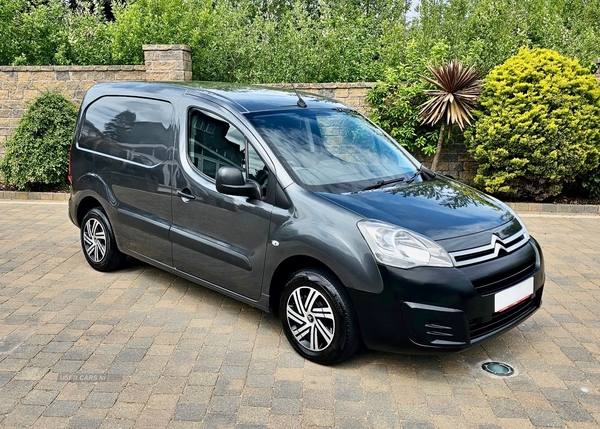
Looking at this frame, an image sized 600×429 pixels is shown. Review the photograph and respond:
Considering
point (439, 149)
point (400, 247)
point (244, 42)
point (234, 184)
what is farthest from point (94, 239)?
point (244, 42)

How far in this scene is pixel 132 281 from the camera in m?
5.67

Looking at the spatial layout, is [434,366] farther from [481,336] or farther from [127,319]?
[127,319]

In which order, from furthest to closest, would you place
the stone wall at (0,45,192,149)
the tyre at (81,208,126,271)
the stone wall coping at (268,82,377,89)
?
the stone wall at (0,45,192,149), the stone wall coping at (268,82,377,89), the tyre at (81,208,126,271)

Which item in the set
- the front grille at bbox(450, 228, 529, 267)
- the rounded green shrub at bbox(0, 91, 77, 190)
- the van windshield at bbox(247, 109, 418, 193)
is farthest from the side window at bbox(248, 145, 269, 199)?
the rounded green shrub at bbox(0, 91, 77, 190)

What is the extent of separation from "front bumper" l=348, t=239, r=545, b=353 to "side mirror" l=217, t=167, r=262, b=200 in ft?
3.49

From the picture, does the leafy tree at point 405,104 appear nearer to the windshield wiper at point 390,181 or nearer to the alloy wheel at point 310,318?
the windshield wiper at point 390,181

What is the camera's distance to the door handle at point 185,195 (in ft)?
15.3

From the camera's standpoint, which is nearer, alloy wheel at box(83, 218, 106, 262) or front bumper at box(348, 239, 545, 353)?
front bumper at box(348, 239, 545, 353)

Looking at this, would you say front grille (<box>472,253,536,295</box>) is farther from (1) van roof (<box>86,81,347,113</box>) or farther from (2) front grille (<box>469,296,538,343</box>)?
(1) van roof (<box>86,81,347,113</box>)

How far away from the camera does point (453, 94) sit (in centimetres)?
891

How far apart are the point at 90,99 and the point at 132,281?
74.4 inches

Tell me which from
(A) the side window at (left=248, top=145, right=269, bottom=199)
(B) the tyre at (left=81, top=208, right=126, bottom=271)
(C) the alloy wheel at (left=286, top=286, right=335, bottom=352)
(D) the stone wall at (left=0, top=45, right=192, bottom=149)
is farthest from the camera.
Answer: (D) the stone wall at (left=0, top=45, right=192, bottom=149)

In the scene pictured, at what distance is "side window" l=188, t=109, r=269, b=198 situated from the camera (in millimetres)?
4348

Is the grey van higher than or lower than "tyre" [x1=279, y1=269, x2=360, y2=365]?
higher
